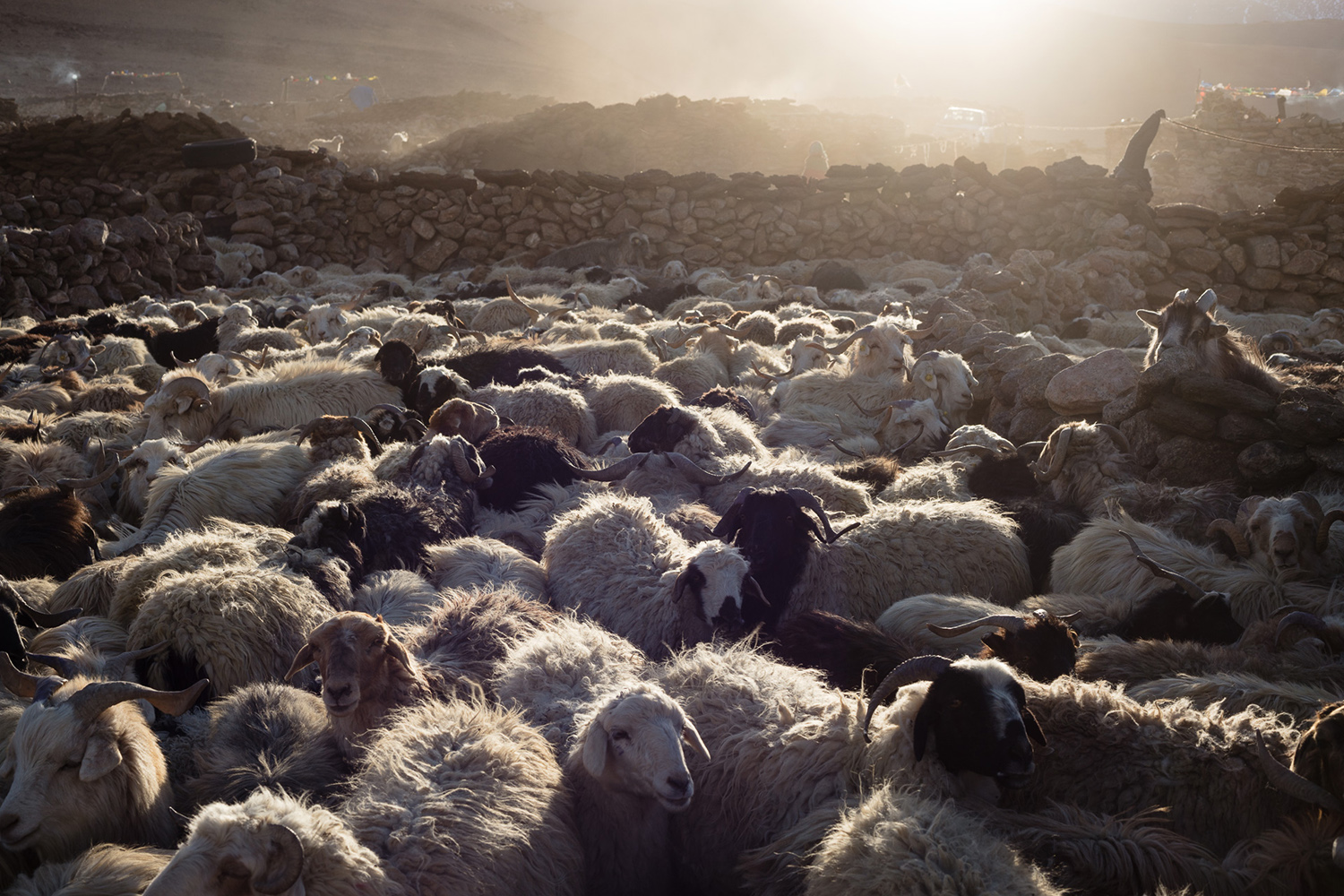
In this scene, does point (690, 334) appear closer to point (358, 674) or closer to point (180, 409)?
point (180, 409)

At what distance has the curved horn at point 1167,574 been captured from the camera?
4.35 metres

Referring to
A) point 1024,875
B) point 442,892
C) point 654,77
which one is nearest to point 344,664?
point 442,892

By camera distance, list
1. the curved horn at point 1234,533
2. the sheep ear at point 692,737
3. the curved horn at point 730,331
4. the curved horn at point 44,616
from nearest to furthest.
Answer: the sheep ear at point 692,737, the curved horn at point 44,616, the curved horn at point 1234,533, the curved horn at point 730,331

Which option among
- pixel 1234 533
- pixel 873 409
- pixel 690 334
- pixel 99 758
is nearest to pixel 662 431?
pixel 873 409

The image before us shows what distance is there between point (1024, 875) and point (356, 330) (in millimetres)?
9387

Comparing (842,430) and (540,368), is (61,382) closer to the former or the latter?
(540,368)

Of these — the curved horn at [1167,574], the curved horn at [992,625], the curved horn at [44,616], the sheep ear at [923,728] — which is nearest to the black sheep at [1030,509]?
the curved horn at [1167,574]

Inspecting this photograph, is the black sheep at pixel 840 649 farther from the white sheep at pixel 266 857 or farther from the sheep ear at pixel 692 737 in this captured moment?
the white sheep at pixel 266 857

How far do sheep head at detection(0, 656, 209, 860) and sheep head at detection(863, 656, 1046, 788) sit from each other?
2507mm

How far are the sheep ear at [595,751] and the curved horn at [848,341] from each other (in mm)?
6757

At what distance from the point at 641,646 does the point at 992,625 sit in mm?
1659

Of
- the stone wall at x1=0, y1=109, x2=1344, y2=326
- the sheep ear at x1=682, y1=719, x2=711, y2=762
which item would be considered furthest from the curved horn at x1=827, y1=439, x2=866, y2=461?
the stone wall at x1=0, y1=109, x2=1344, y2=326

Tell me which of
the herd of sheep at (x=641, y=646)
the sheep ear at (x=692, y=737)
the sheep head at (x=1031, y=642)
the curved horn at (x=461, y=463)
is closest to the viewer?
the herd of sheep at (x=641, y=646)

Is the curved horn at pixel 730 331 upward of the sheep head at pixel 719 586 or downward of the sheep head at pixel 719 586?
upward
